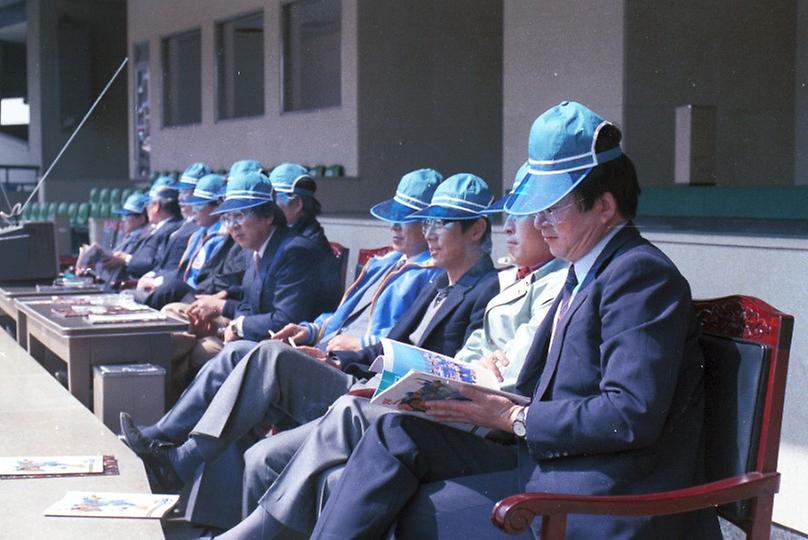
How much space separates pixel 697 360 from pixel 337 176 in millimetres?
9209

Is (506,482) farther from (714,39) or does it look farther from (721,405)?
(714,39)

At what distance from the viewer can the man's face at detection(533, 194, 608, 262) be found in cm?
204

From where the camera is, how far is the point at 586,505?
180 cm

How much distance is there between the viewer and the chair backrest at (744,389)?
1.94 meters

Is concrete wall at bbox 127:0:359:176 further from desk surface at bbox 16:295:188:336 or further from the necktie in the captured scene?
the necktie

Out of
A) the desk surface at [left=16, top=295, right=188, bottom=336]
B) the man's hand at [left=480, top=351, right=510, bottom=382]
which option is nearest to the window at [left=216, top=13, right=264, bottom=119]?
the desk surface at [left=16, top=295, right=188, bottom=336]

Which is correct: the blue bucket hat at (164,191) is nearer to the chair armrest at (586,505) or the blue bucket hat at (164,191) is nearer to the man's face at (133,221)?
the man's face at (133,221)

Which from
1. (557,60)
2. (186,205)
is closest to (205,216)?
(186,205)

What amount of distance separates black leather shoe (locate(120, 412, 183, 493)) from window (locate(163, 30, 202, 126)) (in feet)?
37.5

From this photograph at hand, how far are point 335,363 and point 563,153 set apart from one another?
5.09 feet

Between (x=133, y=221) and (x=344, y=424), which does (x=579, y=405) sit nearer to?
(x=344, y=424)

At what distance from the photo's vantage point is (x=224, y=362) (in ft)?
→ 11.2

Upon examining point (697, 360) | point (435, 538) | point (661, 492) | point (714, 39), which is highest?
point (714, 39)

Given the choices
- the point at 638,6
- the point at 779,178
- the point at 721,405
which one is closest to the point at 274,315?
the point at 721,405
